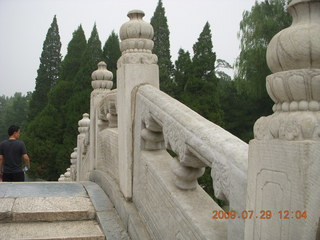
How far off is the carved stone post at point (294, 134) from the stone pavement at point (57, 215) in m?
1.89

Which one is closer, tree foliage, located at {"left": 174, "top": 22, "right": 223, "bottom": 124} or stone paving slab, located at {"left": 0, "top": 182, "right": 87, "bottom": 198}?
stone paving slab, located at {"left": 0, "top": 182, "right": 87, "bottom": 198}

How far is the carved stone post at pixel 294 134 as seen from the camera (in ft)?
4.17

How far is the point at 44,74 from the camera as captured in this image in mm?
26719

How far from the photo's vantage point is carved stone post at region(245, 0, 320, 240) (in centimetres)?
127

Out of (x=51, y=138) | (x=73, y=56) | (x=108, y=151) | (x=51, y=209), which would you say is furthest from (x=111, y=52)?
(x=51, y=209)

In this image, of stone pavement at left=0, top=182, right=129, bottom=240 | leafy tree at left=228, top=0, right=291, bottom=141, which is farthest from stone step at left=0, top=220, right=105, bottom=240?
leafy tree at left=228, top=0, right=291, bottom=141

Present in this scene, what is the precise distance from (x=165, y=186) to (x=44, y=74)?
1017 inches

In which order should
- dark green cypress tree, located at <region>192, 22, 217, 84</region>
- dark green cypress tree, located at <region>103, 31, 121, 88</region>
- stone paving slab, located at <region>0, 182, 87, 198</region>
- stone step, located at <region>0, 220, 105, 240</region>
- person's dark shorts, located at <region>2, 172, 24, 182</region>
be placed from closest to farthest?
stone step, located at <region>0, 220, 105, 240</region>, stone paving slab, located at <region>0, 182, 87, 198</region>, person's dark shorts, located at <region>2, 172, 24, 182</region>, dark green cypress tree, located at <region>192, 22, 217, 84</region>, dark green cypress tree, located at <region>103, 31, 121, 88</region>

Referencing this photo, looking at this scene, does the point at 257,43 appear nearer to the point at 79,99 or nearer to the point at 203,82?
the point at 203,82

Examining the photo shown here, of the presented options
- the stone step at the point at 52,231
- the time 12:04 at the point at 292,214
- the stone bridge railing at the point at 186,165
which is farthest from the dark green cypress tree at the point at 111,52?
the time 12:04 at the point at 292,214

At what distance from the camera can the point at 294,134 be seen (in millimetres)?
1288

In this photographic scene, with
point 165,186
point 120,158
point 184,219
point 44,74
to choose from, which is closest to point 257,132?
point 184,219

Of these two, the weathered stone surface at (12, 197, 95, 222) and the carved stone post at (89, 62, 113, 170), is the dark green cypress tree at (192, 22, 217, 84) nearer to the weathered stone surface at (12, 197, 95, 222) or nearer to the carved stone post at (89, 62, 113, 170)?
the carved stone post at (89, 62, 113, 170)
